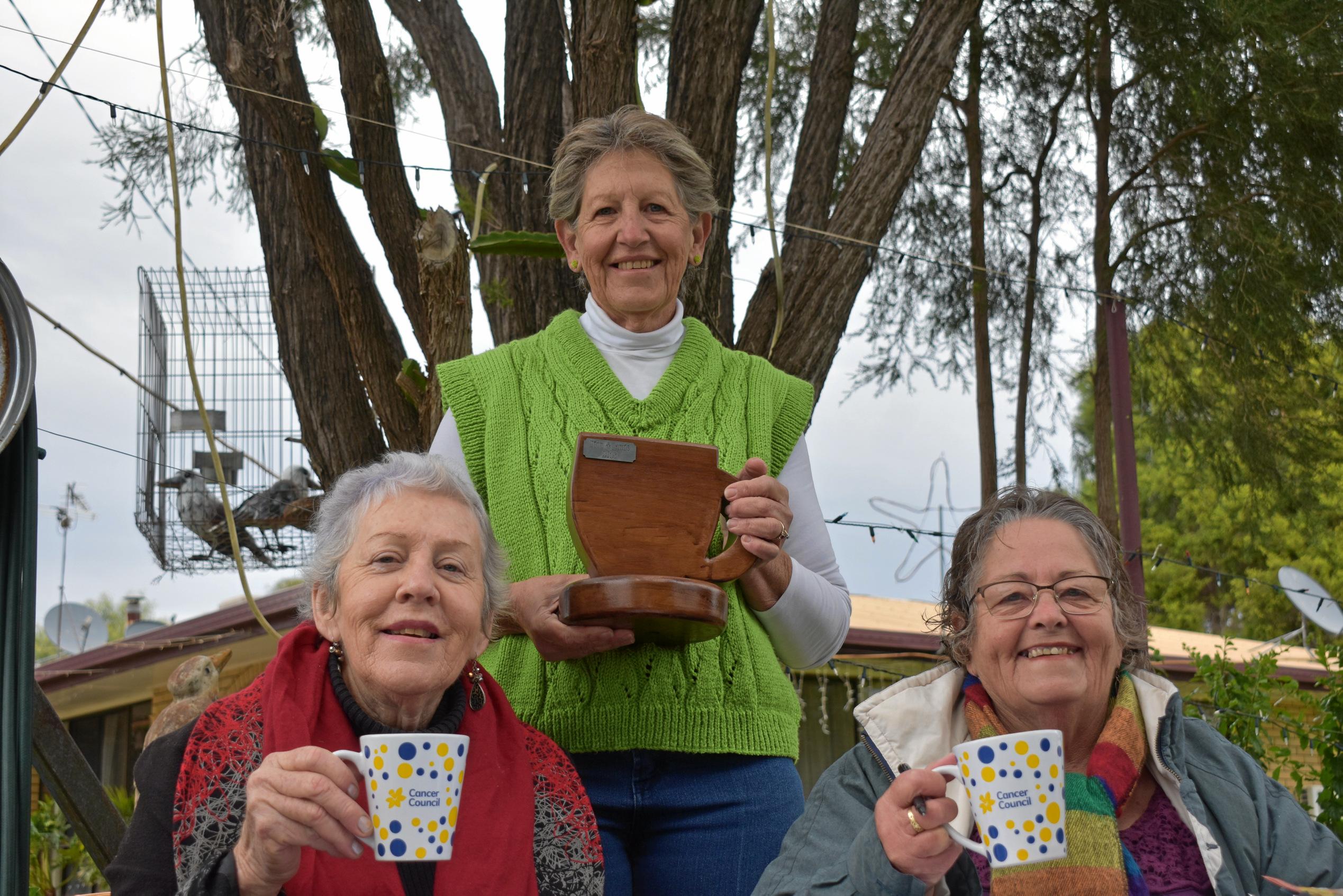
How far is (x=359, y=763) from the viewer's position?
1300 millimetres

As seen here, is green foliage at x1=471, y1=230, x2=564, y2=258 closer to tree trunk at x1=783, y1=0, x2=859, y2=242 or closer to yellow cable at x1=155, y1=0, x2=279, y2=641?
yellow cable at x1=155, y1=0, x2=279, y2=641

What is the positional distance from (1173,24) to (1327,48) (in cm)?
63

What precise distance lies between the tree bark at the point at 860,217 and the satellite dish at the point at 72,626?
8285 millimetres

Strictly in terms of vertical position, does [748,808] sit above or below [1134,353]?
below

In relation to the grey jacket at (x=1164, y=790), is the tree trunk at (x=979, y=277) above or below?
above

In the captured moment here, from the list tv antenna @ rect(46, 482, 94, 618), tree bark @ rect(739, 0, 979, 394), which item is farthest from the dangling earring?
tv antenna @ rect(46, 482, 94, 618)

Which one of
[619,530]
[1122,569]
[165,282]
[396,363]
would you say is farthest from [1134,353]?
[165,282]

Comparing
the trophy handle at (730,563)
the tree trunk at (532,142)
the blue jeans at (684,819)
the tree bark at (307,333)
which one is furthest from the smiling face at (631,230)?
the tree bark at (307,333)

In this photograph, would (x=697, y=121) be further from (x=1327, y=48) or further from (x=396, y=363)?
(x=1327, y=48)

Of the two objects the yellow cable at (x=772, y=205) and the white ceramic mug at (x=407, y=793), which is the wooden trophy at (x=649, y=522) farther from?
the yellow cable at (x=772, y=205)

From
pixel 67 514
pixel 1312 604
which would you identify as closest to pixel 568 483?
pixel 1312 604

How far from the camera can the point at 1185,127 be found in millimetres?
5602

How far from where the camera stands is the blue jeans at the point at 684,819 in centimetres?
182

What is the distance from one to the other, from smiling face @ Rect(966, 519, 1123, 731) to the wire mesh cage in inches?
153
